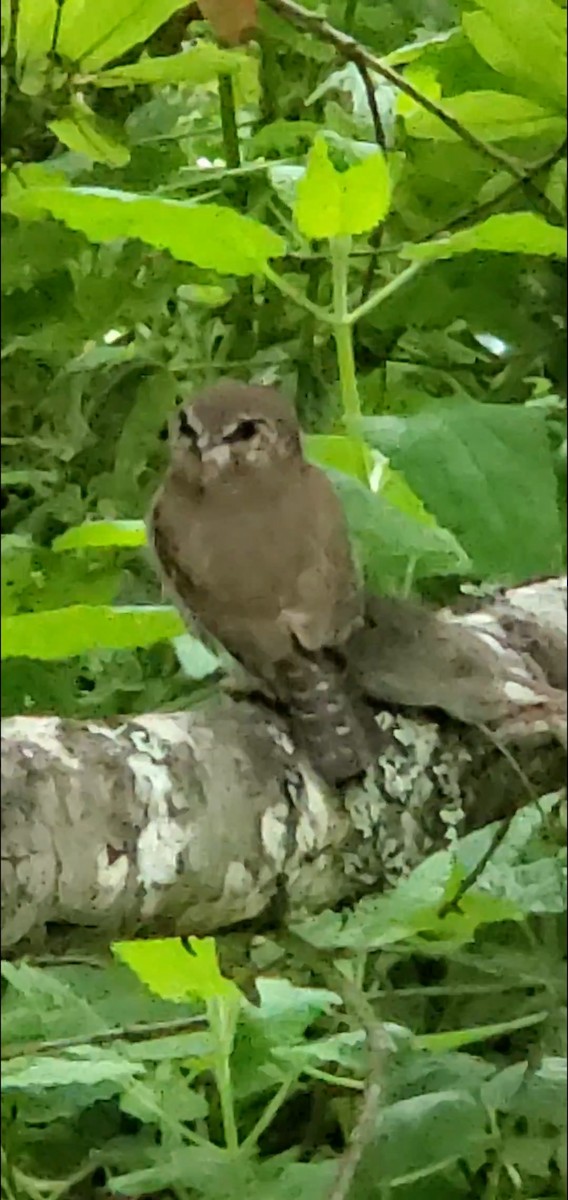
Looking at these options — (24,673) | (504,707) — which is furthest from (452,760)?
(24,673)

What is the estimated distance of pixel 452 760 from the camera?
0.55m

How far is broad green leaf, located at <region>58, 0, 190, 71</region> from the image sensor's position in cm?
53

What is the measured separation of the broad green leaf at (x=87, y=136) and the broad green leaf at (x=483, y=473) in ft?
0.45

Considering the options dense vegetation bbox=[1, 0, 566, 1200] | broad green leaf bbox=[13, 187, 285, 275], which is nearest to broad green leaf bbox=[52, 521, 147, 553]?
dense vegetation bbox=[1, 0, 566, 1200]

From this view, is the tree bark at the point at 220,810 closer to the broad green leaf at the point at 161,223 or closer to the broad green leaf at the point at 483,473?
the broad green leaf at the point at 483,473

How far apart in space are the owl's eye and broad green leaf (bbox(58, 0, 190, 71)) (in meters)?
0.14

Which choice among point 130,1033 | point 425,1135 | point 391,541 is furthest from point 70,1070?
point 391,541

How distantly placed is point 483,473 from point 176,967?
212mm

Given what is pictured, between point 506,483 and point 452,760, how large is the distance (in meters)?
0.10

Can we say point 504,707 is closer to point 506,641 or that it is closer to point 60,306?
point 506,641

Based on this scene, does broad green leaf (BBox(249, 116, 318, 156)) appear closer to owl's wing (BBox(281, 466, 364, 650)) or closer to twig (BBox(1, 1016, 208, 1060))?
owl's wing (BBox(281, 466, 364, 650))

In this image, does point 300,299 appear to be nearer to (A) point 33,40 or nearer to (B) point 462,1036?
(A) point 33,40

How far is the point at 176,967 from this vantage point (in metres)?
0.57

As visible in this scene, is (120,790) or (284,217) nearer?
(120,790)
